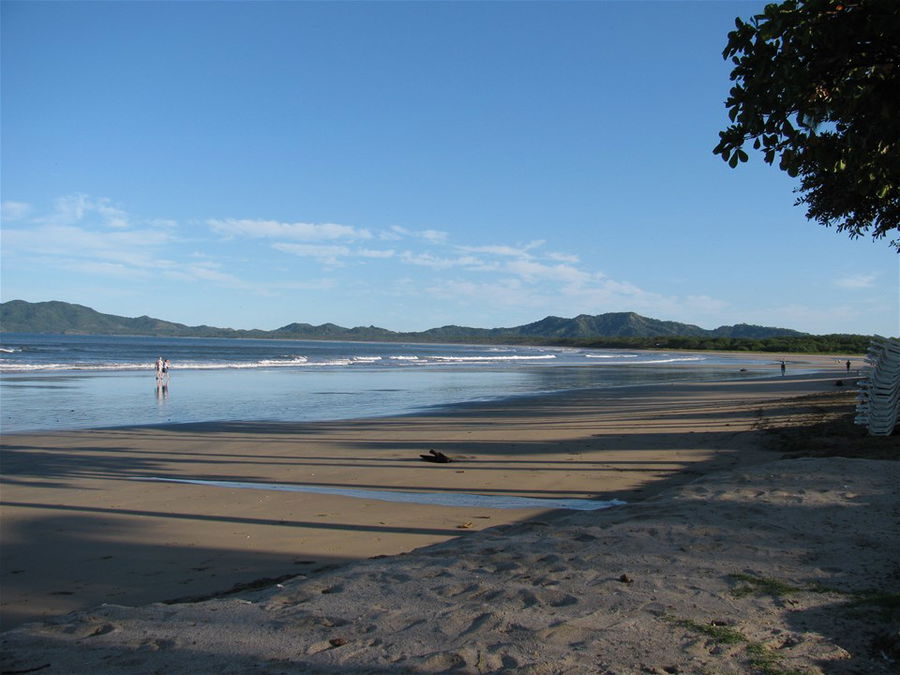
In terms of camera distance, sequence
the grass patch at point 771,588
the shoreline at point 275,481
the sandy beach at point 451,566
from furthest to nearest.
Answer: the shoreline at point 275,481, the grass patch at point 771,588, the sandy beach at point 451,566

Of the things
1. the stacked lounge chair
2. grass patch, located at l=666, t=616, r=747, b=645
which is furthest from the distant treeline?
grass patch, located at l=666, t=616, r=747, b=645

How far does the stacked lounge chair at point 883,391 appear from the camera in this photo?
11195 millimetres

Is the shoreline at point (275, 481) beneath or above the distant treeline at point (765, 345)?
beneath

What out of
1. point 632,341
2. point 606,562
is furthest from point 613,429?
point 632,341

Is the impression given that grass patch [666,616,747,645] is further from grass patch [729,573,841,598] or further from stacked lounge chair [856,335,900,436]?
stacked lounge chair [856,335,900,436]

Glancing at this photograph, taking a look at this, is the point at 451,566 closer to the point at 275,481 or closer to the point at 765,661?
the point at 765,661

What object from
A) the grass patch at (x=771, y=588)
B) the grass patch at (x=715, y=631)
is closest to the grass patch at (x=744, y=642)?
the grass patch at (x=715, y=631)

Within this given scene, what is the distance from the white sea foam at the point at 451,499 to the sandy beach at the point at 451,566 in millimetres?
196

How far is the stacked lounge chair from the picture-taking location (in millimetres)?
11195

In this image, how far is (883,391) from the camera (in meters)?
11.4

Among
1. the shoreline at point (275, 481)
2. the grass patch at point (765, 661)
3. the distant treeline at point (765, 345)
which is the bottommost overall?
the shoreline at point (275, 481)

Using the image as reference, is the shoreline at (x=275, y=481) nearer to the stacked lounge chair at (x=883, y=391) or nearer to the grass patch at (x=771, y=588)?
the stacked lounge chair at (x=883, y=391)

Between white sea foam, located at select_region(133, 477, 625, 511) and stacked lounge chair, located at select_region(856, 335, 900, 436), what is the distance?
239 inches

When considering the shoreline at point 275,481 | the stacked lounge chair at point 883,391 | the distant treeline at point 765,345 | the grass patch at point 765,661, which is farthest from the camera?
the distant treeline at point 765,345
